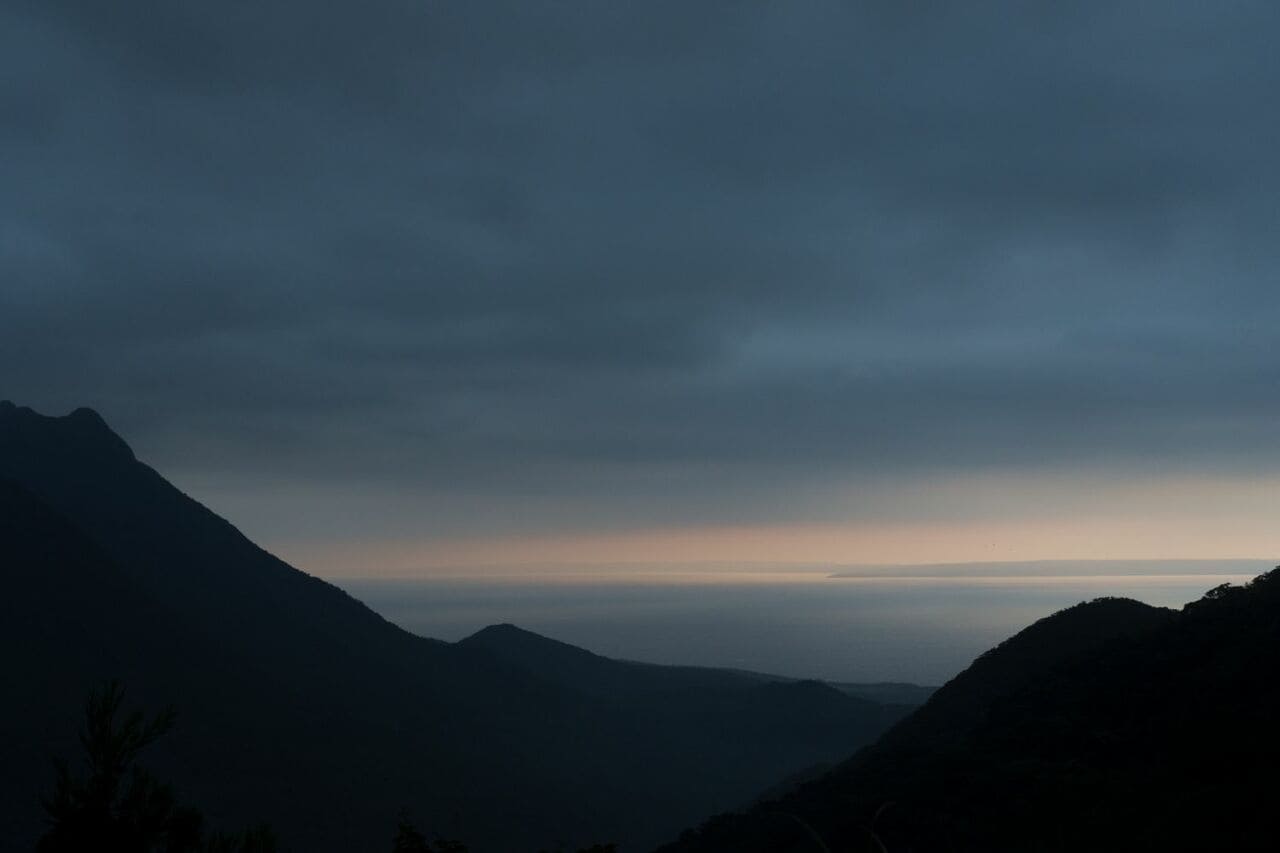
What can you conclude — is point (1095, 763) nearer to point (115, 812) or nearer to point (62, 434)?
point (115, 812)

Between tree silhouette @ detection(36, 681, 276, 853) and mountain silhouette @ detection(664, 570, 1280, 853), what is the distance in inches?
504

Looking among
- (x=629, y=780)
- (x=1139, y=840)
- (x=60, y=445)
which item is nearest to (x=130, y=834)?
(x=1139, y=840)

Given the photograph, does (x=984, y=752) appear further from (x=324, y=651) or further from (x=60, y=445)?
(x=60, y=445)

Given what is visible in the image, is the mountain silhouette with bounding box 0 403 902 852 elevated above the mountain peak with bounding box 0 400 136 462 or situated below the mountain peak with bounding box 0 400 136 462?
below

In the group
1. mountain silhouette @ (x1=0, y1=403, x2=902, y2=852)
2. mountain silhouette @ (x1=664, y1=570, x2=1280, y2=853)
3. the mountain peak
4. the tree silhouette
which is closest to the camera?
the tree silhouette

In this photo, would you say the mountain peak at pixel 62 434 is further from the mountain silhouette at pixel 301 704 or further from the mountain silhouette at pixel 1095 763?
the mountain silhouette at pixel 1095 763

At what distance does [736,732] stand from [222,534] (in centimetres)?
9790

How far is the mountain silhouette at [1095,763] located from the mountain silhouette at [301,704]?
143 feet

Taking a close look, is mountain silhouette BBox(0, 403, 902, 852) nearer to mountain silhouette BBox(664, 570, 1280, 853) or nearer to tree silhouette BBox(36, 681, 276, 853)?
mountain silhouette BBox(664, 570, 1280, 853)

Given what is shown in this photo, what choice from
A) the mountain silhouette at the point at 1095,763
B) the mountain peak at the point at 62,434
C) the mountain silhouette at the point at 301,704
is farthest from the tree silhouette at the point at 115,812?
the mountain peak at the point at 62,434

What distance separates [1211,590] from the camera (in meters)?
66.0

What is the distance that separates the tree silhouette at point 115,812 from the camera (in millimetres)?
18141

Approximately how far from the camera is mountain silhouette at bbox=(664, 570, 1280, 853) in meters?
29.1

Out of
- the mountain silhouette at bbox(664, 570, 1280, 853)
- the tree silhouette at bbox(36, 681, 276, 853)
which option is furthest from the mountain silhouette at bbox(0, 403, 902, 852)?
the tree silhouette at bbox(36, 681, 276, 853)
